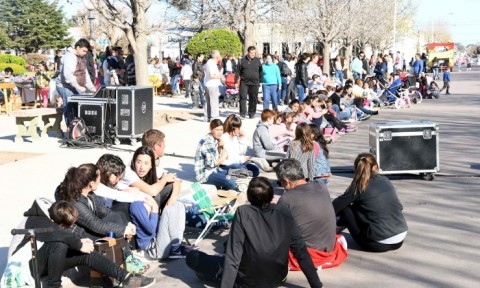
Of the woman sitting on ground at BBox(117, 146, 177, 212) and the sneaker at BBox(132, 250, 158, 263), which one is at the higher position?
the woman sitting on ground at BBox(117, 146, 177, 212)

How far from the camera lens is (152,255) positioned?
768 cm

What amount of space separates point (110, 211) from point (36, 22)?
218 ft

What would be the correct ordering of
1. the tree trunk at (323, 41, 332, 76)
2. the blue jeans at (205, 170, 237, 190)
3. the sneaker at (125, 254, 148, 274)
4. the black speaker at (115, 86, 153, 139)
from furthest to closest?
the tree trunk at (323, 41, 332, 76) < the black speaker at (115, 86, 153, 139) < the blue jeans at (205, 170, 237, 190) < the sneaker at (125, 254, 148, 274)

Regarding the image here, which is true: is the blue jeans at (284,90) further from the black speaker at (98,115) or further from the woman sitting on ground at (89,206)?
the woman sitting on ground at (89,206)

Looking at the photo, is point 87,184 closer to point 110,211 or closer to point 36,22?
point 110,211

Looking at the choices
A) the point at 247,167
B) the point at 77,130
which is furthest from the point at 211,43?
the point at 247,167

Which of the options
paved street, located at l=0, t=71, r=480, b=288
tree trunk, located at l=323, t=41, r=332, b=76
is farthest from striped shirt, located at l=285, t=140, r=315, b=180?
tree trunk, located at l=323, t=41, r=332, b=76

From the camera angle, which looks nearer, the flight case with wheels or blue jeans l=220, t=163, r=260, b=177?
blue jeans l=220, t=163, r=260, b=177

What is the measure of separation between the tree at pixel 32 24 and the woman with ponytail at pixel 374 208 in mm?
66261

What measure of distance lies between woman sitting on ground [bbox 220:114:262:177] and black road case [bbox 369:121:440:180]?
207cm

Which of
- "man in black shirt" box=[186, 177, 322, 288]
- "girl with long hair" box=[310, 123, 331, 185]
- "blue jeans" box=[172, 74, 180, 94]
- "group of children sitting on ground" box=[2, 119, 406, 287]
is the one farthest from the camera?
"blue jeans" box=[172, 74, 180, 94]

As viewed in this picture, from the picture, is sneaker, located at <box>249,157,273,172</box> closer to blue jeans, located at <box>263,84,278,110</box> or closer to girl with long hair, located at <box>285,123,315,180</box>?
girl with long hair, located at <box>285,123,315,180</box>

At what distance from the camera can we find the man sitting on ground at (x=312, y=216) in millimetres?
7121

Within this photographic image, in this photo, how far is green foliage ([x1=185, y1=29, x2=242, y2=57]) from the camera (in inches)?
1603
